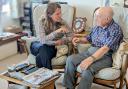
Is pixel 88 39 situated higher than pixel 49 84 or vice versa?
pixel 88 39

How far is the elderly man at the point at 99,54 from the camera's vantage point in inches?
96.4

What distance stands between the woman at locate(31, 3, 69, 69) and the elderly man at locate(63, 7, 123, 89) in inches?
10.4

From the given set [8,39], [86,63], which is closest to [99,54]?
[86,63]

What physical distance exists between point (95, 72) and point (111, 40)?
383 millimetres

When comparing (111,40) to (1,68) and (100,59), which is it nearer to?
(100,59)

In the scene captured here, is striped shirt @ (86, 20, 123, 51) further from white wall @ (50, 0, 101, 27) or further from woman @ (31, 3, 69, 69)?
white wall @ (50, 0, 101, 27)

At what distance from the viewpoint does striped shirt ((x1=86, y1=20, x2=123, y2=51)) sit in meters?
2.52

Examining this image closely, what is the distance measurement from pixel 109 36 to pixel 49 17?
0.74 m

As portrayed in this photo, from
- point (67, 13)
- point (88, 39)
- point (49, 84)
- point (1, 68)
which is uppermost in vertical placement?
point (67, 13)

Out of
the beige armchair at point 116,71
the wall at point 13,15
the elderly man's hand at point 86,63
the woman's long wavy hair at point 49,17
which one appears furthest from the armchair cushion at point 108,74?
the wall at point 13,15

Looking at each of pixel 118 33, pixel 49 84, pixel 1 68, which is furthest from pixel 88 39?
pixel 1 68

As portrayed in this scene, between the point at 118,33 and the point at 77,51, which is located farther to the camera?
the point at 77,51

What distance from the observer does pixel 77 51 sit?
9.79 ft

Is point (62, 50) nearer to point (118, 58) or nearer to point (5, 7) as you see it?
point (118, 58)
